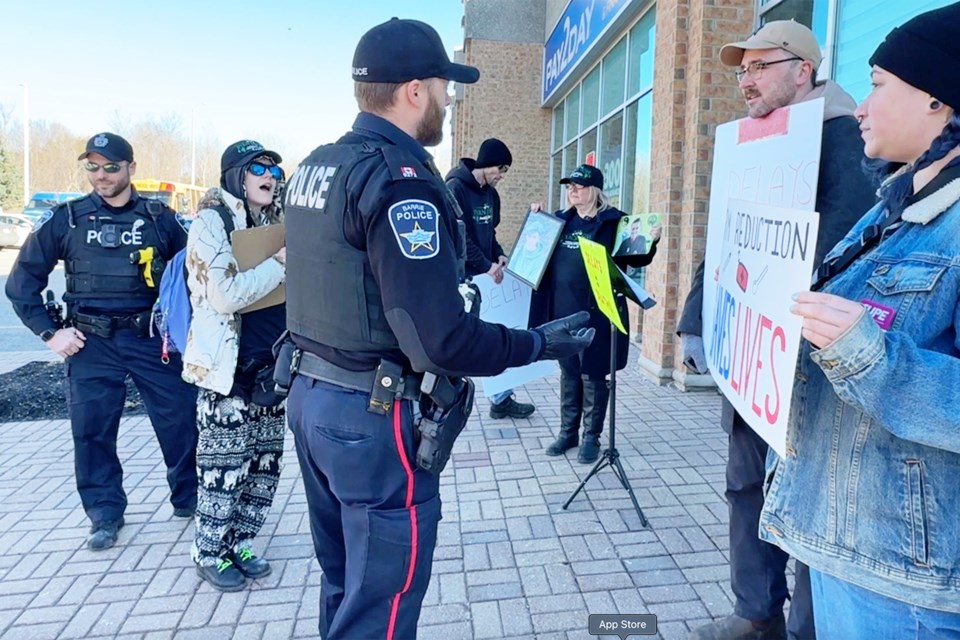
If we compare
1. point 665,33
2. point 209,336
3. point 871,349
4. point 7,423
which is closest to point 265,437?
point 209,336

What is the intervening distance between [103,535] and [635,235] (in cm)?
342

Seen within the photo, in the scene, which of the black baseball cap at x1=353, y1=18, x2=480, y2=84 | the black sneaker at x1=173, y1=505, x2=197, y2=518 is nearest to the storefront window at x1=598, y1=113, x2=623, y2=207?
the black sneaker at x1=173, y1=505, x2=197, y2=518

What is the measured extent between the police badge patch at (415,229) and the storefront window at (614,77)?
8079mm

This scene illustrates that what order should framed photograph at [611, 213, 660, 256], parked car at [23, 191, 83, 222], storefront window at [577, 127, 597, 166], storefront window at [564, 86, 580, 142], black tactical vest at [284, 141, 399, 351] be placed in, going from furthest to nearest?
parked car at [23, 191, 83, 222]
storefront window at [564, 86, 580, 142]
storefront window at [577, 127, 597, 166]
framed photograph at [611, 213, 660, 256]
black tactical vest at [284, 141, 399, 351]

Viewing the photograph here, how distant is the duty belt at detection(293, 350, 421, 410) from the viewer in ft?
5.60

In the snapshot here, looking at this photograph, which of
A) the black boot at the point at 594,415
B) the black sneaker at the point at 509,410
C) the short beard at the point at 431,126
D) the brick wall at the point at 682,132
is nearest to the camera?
the short beard at the point at 431,126

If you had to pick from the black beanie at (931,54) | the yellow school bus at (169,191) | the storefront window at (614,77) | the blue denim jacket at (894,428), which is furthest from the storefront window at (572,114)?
the yellow school bus at (169,191)

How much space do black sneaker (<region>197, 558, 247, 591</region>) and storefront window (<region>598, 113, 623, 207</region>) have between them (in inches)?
293

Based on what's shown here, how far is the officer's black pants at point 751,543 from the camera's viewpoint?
2262 mm

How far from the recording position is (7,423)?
17.3ft

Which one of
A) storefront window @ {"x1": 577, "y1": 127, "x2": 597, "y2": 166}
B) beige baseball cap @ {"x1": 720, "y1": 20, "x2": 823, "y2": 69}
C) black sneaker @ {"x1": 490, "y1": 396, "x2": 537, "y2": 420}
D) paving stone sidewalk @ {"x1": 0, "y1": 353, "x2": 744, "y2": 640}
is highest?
storefront window @ {"x1": 577, "y1": 127, "x2": 597, "y2": 166}

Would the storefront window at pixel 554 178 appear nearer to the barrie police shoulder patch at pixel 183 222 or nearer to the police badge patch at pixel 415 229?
the barrie police shoulder patch at pixel 183 222

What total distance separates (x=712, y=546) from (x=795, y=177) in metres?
2.05

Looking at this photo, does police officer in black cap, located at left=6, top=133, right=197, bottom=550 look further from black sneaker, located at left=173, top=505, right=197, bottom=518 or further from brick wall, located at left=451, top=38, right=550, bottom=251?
brick wall, located at left=451, top=38, right=550, bottom=251
